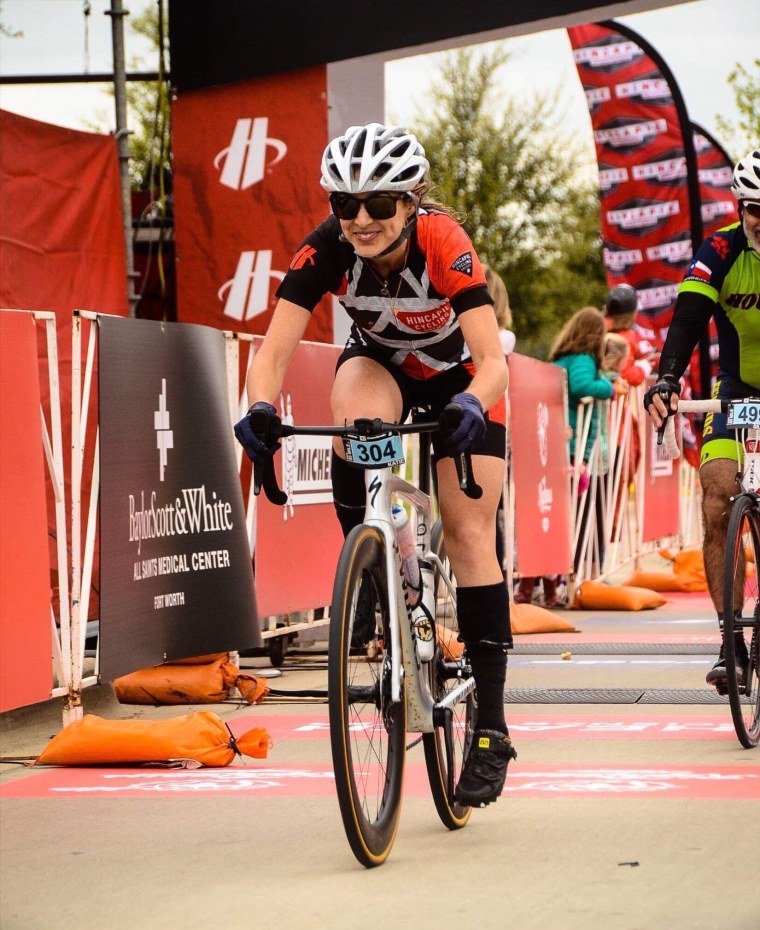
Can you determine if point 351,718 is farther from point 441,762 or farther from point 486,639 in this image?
point 486,639

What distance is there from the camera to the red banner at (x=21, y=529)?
596 cm

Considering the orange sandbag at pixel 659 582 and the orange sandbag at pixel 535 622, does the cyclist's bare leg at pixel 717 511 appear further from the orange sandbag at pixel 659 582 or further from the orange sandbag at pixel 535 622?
the orange sandbag at pixel 659 582

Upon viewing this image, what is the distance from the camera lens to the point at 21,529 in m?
6.04

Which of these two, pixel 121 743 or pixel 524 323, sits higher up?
pixel 524 323

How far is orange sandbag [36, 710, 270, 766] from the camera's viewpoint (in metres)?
5.84

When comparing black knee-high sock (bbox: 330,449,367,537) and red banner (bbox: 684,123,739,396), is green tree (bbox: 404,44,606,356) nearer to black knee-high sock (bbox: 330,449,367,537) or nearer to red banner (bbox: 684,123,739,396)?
red banner (bbox: 684,123,739,396)

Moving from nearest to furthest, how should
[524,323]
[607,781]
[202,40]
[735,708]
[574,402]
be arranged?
[607,781]
[735,708]
[202,40]
[574,402]
[524,323]

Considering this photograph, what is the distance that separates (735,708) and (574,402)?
Result: 7020mm

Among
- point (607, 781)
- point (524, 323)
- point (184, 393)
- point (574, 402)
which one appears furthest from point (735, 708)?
point (524, 323)

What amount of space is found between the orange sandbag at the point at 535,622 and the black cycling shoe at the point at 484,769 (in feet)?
19.2

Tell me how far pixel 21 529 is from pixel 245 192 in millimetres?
6089

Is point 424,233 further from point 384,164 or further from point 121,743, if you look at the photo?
point 121,743

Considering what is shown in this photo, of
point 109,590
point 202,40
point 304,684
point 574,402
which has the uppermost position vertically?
point 202,40

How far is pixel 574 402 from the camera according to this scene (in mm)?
12672
